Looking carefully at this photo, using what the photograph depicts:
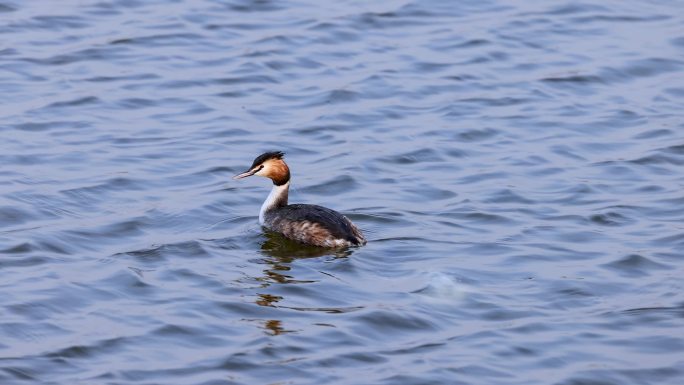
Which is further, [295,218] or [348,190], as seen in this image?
[348,190]

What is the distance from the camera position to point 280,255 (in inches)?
435

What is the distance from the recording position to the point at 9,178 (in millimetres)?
12211

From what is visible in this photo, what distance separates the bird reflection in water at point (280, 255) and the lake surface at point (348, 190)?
0.03m

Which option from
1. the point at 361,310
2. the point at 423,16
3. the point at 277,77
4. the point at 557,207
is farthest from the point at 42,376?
the point at 423,16

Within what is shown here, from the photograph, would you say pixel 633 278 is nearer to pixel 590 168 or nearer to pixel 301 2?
pixel 590 168

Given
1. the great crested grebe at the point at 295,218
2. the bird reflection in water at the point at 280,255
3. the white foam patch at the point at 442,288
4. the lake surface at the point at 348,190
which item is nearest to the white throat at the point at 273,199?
the great crested grebe at the point at 295,218

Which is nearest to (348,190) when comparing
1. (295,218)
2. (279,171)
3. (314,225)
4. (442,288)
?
(279,171)

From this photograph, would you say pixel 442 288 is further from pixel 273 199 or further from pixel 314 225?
pixel 273 199

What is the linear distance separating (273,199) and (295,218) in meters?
0.63

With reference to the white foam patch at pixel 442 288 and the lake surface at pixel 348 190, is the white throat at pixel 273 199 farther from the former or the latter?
the white foam patch at pixel 442 288

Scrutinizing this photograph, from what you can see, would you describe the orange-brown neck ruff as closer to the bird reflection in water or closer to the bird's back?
the bird's back

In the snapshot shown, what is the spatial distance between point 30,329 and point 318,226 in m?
2.69

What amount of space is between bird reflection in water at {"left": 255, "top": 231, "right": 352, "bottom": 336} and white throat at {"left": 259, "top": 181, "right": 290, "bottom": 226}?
25cm

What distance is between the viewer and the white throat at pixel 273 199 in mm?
11672
